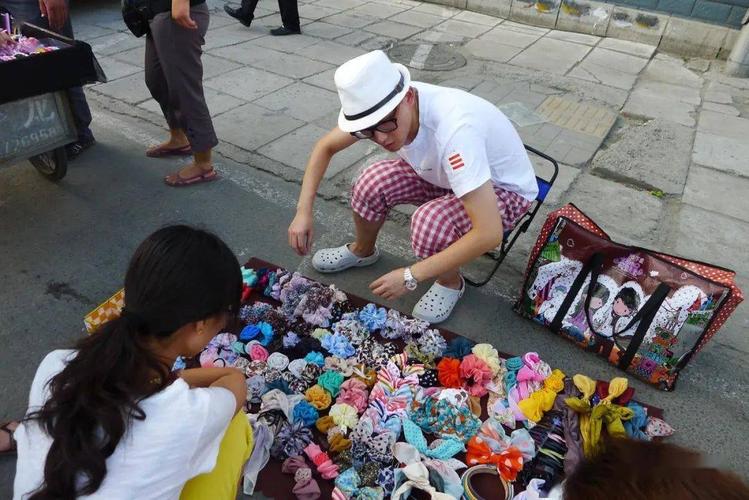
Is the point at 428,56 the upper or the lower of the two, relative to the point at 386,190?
lower

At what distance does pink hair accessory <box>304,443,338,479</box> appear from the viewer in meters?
1.76

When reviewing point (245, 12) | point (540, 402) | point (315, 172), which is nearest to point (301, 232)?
point (315, 172)

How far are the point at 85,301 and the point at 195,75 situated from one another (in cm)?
136

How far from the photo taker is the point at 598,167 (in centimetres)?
368

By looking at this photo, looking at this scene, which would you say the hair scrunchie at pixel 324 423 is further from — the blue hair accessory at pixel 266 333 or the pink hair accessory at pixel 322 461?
the blue hair accessory at pixel 266 333

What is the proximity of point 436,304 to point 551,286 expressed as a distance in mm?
509

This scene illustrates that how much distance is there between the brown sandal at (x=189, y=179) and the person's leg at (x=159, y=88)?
0.31m

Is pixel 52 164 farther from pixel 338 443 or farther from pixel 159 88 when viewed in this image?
pixel 338 443

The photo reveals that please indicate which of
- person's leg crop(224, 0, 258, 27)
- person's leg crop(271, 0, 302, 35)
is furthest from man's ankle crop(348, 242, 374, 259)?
person's leg crop(224, 0, 258, 27)

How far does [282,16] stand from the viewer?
18.8 ft

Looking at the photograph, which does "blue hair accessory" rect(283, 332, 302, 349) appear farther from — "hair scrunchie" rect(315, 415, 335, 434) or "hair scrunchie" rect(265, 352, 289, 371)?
"hair scrunchie" rect(315, 415, 335, 434)

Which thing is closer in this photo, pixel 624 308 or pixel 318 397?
pixel 318 397

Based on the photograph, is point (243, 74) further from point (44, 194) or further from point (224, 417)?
point (224, 417)

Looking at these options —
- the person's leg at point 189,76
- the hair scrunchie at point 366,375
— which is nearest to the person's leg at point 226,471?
the hair scrunchie at point 366,375
